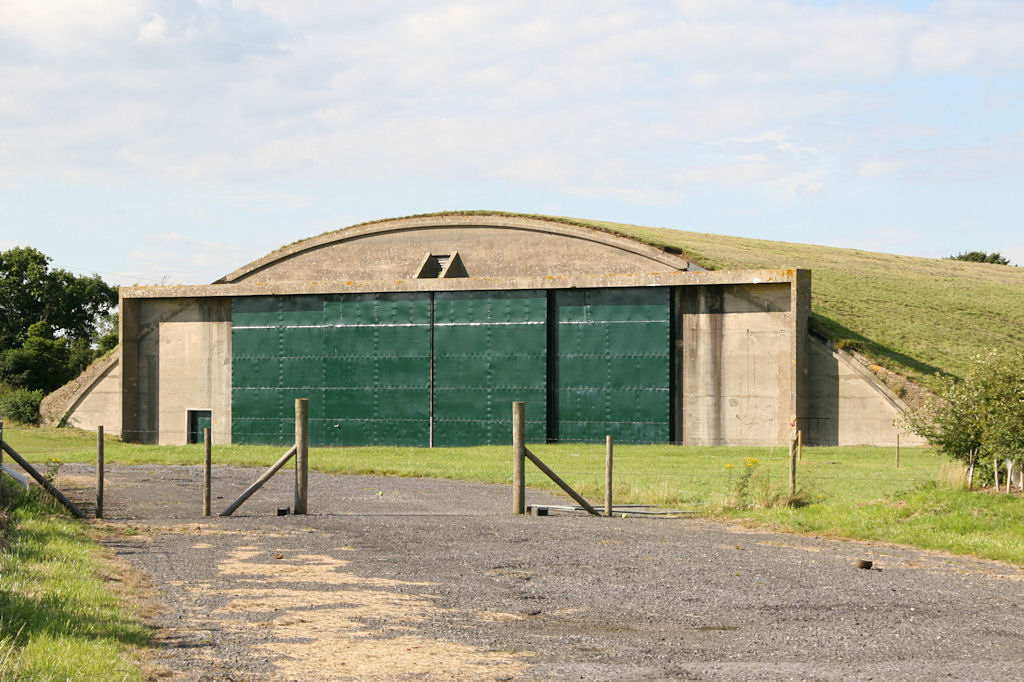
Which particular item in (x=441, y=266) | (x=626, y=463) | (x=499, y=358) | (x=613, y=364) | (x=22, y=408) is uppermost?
(x=441, y=266)

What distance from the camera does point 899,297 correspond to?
203 ft

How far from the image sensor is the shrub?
169 ft

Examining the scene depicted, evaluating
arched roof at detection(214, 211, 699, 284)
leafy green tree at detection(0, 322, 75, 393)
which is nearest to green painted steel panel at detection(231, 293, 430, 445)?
arched roof at detection(214, 211, 699, 284)

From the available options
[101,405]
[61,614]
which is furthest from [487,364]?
[61,614]

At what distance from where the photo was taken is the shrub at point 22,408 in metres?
51.5

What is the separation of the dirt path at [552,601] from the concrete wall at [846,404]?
2312cm

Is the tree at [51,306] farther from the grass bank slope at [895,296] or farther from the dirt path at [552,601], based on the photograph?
the dirt path at [552,601]

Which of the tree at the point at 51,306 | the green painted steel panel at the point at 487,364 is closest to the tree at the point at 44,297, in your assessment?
the tree at the point at 51,306

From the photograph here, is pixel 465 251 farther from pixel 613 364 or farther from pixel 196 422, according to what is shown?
pixel 196 422

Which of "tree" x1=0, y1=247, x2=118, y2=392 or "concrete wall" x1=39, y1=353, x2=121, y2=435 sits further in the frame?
"tree" x1=0, y1=247, x2=118, y2=392

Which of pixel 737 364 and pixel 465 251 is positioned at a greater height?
pixel 465 251

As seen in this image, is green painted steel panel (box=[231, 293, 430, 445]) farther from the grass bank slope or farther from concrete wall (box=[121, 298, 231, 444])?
the grass bank slope

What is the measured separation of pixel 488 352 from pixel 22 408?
24.0 m

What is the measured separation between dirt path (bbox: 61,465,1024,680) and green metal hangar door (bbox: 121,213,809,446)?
22745 mm
